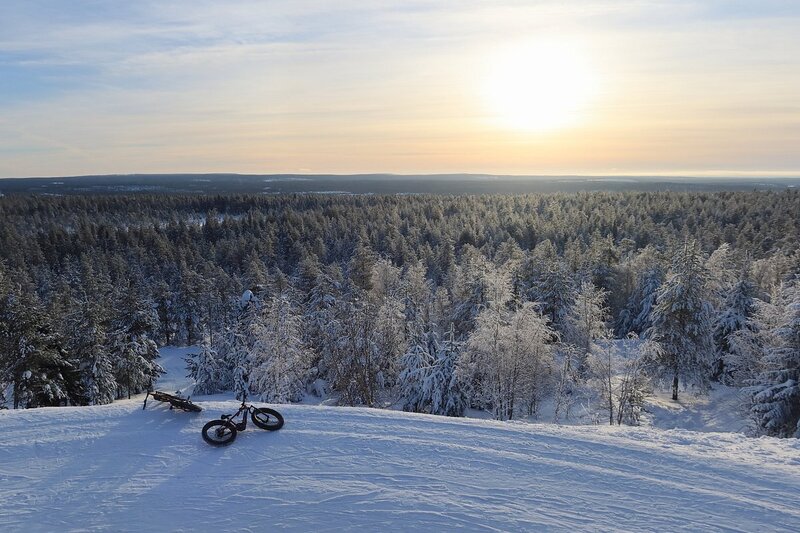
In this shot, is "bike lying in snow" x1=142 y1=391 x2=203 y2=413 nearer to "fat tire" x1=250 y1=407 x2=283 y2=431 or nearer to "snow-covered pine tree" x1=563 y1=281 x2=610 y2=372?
"fat tire" x1=250 y1=407 x2=283 y2=431

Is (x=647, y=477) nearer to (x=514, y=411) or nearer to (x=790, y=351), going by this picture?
(x=790, y=351)

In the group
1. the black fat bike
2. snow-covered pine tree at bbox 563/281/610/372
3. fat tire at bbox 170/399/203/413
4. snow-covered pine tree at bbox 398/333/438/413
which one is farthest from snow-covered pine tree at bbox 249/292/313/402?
snow-covered pine tree at bbox 563/281/610/372

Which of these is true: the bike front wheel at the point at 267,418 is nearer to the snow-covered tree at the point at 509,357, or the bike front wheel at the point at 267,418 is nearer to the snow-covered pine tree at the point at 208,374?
the snow-covered tree at the point at 509,357

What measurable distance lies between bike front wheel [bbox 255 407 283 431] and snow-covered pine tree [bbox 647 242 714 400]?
1041 inches

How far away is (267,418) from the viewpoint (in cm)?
1129

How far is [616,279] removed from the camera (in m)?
55.3

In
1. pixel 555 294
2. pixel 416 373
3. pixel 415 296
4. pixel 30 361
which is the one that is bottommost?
pixel 416 373

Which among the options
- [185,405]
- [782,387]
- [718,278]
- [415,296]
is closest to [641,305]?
[718,278]

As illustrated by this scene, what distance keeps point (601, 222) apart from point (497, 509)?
102 meters

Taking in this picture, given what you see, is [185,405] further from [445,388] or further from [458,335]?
[458,335]

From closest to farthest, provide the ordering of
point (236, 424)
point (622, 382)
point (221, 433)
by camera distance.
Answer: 1. point (221, 433)
2. point (236, 424)
3. point (622, 382)

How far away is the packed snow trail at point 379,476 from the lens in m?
7.92

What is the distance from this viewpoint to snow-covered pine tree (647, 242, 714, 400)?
3059cm

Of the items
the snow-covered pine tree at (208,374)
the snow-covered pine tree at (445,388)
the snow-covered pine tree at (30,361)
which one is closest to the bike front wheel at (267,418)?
the snow-covered pine tree at (445,388)
